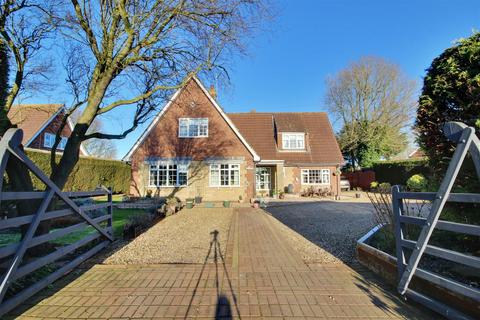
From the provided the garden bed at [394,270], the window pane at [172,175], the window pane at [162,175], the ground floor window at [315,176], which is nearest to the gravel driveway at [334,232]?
the garden bed at [394,270]

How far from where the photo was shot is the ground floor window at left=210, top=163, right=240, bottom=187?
19641 millimetres

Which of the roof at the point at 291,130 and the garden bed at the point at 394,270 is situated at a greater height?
the roof at the point at 291,130

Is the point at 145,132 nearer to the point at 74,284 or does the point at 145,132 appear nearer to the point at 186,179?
the point at 186,179

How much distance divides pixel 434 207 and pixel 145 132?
18.9 m

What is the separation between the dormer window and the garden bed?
18.9 metres

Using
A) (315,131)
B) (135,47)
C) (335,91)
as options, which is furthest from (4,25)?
(335,91)

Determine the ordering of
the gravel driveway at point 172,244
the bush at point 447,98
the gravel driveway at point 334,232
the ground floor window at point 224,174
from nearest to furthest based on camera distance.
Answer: the bush at point 447,98 < the gravel driveway at point 172,244 < the gravel driveway at point 334,232 < the ground floor window at point 224,174

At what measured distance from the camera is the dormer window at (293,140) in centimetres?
Answer: 2503

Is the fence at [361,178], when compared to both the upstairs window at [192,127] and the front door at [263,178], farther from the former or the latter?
the upstairs window at [192,127]

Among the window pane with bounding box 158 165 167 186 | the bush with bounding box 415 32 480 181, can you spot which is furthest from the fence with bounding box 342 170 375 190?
the bush with bounding box 415 32 480 181

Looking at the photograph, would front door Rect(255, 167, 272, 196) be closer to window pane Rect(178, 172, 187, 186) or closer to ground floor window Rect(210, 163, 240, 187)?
ground floor window Rect(210, 163, 240, 187)

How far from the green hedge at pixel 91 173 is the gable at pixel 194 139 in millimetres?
4025

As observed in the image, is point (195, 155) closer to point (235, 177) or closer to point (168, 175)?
point (168, 175)

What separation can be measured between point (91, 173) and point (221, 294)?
21130 millimetres
